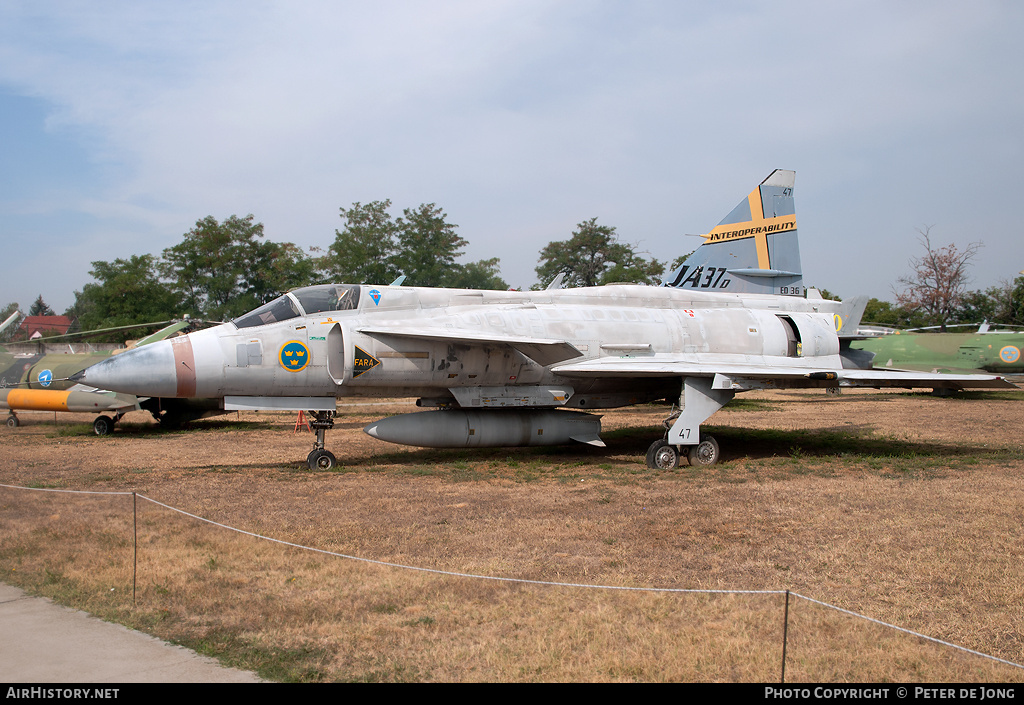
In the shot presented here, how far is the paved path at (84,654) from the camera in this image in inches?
144

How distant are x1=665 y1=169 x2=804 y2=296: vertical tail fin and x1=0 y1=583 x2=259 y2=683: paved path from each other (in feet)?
42.7

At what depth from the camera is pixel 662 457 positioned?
35.4ft

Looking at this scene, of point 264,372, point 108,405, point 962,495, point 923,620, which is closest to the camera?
point 923,620

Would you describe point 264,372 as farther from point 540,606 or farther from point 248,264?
point 248,264

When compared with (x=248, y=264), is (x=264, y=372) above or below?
below

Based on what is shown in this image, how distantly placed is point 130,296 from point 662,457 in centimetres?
4268

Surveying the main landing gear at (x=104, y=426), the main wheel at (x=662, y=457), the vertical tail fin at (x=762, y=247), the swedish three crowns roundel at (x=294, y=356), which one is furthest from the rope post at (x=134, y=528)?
the vertical tail fin at (x=762, y=247)

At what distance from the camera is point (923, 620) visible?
461 centimetres

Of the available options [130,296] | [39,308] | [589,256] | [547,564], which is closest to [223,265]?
[130,296]

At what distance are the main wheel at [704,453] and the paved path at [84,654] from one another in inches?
338

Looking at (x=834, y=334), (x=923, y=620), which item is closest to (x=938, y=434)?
(x=834, y=334)

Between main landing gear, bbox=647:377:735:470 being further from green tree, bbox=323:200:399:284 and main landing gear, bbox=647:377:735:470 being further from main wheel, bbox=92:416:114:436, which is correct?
green tree, bbox=323:200:399:284

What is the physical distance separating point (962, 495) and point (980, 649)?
197 inches

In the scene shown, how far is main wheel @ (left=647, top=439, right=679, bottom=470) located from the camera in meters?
10.8
